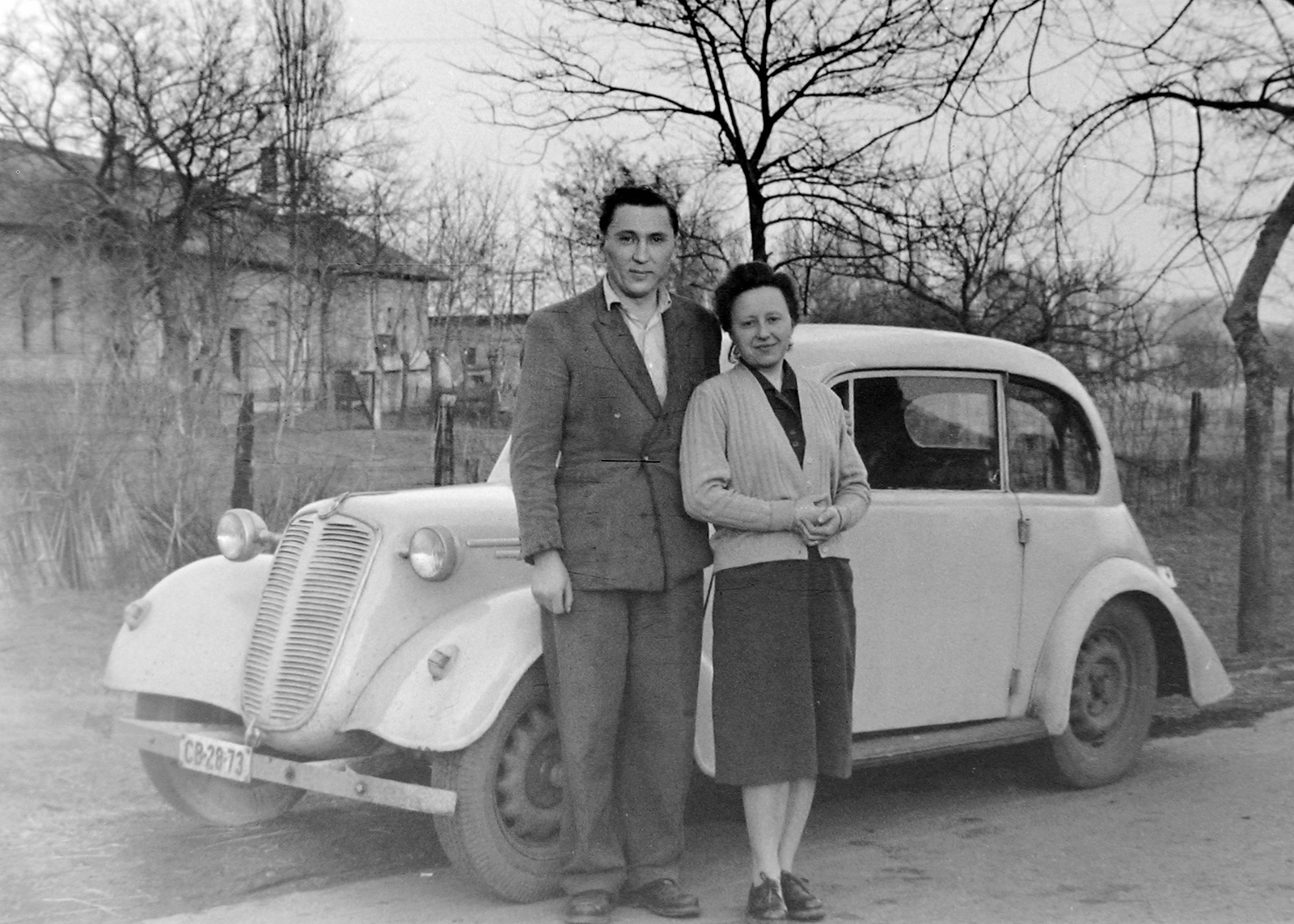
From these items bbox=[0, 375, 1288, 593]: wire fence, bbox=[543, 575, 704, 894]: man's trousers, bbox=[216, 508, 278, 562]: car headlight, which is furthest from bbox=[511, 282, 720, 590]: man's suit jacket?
bbox=[0, 375, 1288, 593]: wire fence

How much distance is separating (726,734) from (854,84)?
20.6ft

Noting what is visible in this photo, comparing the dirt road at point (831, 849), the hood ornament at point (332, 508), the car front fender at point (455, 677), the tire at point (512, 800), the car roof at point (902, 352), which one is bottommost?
the dirt road at point (831, 849)

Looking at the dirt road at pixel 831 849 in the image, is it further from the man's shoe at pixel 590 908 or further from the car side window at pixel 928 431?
the car side window at pixel 928 431

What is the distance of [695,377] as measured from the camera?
4.18 meters

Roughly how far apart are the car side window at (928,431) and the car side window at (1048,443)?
0.11 m

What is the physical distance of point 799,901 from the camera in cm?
390

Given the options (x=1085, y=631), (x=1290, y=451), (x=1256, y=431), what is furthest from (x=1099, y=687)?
(x=1290, y=451)

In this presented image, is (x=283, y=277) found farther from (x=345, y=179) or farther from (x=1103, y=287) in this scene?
(x=1103, y=287)

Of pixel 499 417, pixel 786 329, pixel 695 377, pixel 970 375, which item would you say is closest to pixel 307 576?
pixel 695 377

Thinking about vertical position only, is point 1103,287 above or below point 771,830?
above

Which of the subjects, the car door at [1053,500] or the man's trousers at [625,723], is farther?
the car door at [1053,500]

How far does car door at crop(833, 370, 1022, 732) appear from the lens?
196 inches

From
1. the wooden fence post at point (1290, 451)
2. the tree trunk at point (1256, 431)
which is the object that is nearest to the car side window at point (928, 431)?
the tree trunk at point (1256, 431)

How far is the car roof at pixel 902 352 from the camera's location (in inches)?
200
